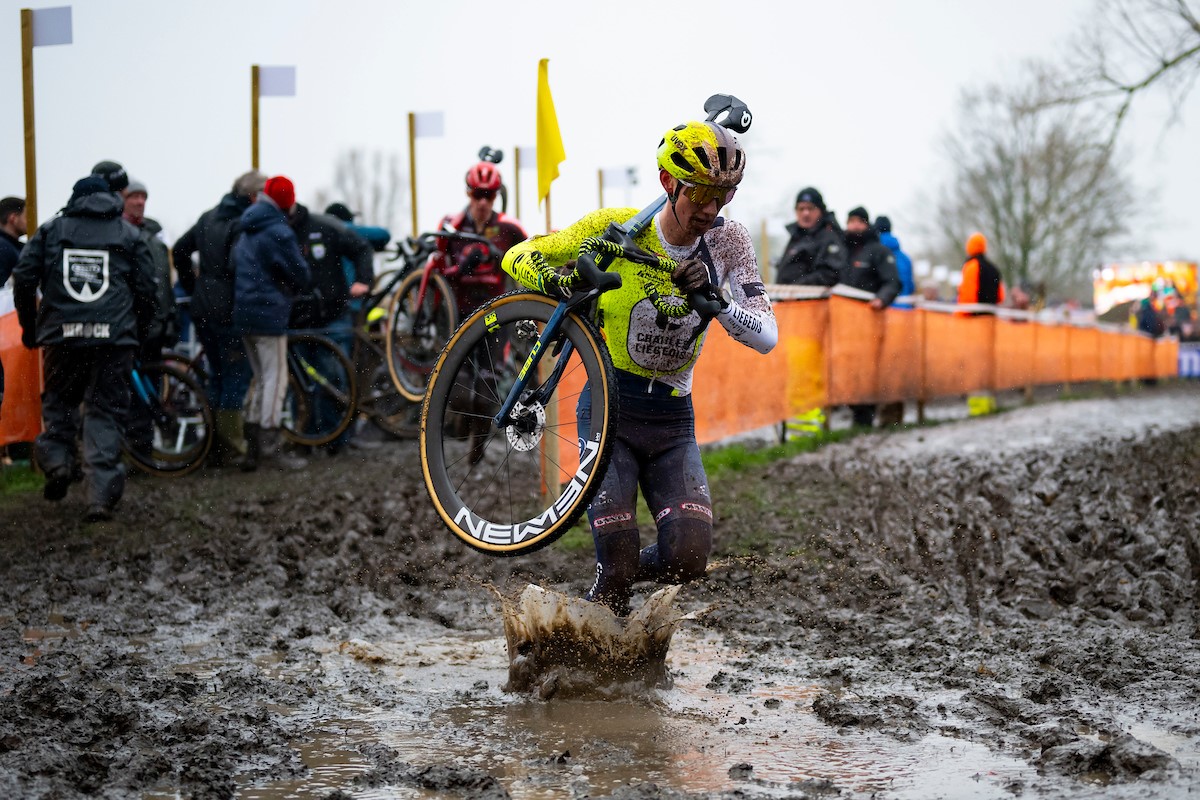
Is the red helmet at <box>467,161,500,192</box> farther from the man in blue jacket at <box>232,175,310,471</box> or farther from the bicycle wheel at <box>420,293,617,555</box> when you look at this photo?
the bicycle wheel at <box>420,293,617,555</box>

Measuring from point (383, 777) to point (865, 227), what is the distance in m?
11.5

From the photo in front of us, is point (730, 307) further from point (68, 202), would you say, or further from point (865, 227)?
point (865, 227)

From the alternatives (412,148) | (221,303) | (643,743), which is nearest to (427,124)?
(412,148)

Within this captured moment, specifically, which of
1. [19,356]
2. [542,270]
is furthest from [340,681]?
[19,356]

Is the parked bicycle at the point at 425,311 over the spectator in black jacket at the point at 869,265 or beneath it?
beneath

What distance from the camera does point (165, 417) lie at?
10922 millimetres

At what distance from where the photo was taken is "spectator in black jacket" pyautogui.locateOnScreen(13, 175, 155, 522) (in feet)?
29.0

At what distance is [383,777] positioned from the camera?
412 cm

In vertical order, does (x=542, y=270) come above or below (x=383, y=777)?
above

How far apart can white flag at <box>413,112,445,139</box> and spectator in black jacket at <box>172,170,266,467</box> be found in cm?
430

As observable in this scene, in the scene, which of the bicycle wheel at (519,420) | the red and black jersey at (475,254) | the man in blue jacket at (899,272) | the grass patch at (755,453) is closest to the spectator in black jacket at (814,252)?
the man in blue jacket at (899,272)

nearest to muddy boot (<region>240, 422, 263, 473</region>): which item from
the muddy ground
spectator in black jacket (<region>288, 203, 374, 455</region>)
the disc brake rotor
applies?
the muddy ground

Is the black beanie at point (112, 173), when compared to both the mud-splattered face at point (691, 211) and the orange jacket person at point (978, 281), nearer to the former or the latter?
the mud-splattered face at point (691, 211)

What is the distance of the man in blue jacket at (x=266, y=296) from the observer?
36.4 feet
